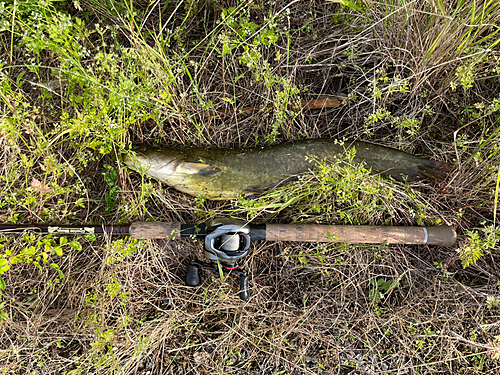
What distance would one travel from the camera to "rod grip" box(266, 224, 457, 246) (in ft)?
7.24

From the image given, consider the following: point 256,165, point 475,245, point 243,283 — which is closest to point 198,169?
point 256,165

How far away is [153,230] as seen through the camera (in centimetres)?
217

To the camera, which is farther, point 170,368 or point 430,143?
point 430,143

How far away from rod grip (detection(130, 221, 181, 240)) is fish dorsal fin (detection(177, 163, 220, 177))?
396 mm

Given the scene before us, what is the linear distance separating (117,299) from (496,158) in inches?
118

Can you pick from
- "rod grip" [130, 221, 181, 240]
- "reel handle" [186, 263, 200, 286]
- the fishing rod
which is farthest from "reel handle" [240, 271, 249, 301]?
"rod grip" [130, 221, 181, 240]

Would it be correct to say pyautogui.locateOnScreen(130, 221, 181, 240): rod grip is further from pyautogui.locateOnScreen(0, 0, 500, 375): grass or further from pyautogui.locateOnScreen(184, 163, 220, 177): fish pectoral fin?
pyautogui.locateOnScreen(184, 163, 220, 177): fish pectoral fin

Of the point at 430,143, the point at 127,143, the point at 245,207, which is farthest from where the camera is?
the point at 430,143

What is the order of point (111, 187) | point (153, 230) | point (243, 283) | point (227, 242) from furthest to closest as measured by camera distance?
point (111, 187) < point (243, 283) < point (153, 230) < point (227, 242)

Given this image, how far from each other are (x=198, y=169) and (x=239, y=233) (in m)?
0.59

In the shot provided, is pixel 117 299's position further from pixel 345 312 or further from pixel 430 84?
pixel 430 84

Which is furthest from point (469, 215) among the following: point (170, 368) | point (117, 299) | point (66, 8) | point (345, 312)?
point (66, 8)

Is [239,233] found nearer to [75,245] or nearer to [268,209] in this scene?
[268,209]

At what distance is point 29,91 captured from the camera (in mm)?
2508
